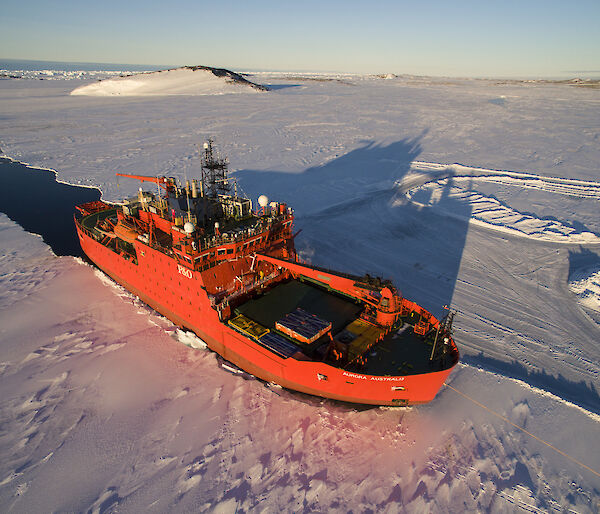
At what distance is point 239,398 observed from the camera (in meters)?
12.6

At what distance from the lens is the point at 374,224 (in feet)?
85.3

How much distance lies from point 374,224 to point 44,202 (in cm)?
2740

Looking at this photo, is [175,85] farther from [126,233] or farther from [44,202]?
[126,233]

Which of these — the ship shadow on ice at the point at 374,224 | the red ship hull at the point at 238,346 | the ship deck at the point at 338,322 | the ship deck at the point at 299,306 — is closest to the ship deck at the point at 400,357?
the ship deck at the point at 338,322

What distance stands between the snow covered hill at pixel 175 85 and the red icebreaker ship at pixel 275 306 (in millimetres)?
93747

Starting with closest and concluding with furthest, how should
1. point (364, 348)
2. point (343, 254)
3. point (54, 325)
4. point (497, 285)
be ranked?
point (364, 348) → point (54, 325) → point (497, 285) → point (343, 254)

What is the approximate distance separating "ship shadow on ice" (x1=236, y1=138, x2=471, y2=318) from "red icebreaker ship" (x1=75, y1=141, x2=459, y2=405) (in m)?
5.03

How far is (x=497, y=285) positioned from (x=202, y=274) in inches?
590

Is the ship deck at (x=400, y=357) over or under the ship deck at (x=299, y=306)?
over

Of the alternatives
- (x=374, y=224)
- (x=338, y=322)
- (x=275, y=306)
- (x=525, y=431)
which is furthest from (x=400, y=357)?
(x=374, y=224)

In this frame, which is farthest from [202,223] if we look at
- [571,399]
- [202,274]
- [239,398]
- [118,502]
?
[571,399]

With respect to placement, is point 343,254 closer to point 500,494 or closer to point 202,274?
point 202,274

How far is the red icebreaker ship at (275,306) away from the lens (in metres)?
11.5

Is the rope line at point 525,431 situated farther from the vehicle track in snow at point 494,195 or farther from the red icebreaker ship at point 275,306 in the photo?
the vehicle track in snow at point 494,195
